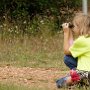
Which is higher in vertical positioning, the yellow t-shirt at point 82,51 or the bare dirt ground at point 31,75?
the yellow t-shirt at point 82,51

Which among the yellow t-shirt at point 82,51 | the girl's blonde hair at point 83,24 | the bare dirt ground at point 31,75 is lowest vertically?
the bare dirt ground at point 31,75

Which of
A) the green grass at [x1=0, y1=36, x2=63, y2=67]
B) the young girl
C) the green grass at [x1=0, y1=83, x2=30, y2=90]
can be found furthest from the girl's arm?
the green grass at [x1=0, y1=36, x2=63, y2=67]

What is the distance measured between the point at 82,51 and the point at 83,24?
37 centimetres

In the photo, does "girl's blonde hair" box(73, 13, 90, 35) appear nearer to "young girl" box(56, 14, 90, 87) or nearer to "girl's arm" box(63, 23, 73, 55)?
"young girl" box(56, 14, 90, 87)

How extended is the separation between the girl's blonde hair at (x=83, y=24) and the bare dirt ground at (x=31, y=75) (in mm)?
991

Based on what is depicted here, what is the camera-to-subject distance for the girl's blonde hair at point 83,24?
281 inches

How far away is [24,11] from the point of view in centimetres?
1525

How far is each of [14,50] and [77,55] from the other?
15.0 ft

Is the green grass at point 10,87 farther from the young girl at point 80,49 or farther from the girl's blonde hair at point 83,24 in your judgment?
the girl's blonde hair at point 83,24

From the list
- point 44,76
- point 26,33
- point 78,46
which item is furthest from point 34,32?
point 78,46

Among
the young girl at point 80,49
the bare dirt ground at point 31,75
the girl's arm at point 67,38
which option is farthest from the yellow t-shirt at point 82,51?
the bare dirt ground at point 31,75

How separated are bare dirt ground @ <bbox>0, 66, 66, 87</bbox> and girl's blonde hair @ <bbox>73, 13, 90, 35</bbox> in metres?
0.99

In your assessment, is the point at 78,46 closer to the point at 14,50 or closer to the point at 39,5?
the point at 14,50

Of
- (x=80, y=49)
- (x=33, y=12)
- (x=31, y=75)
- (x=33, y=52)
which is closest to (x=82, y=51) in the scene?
(x=80, y=49)
